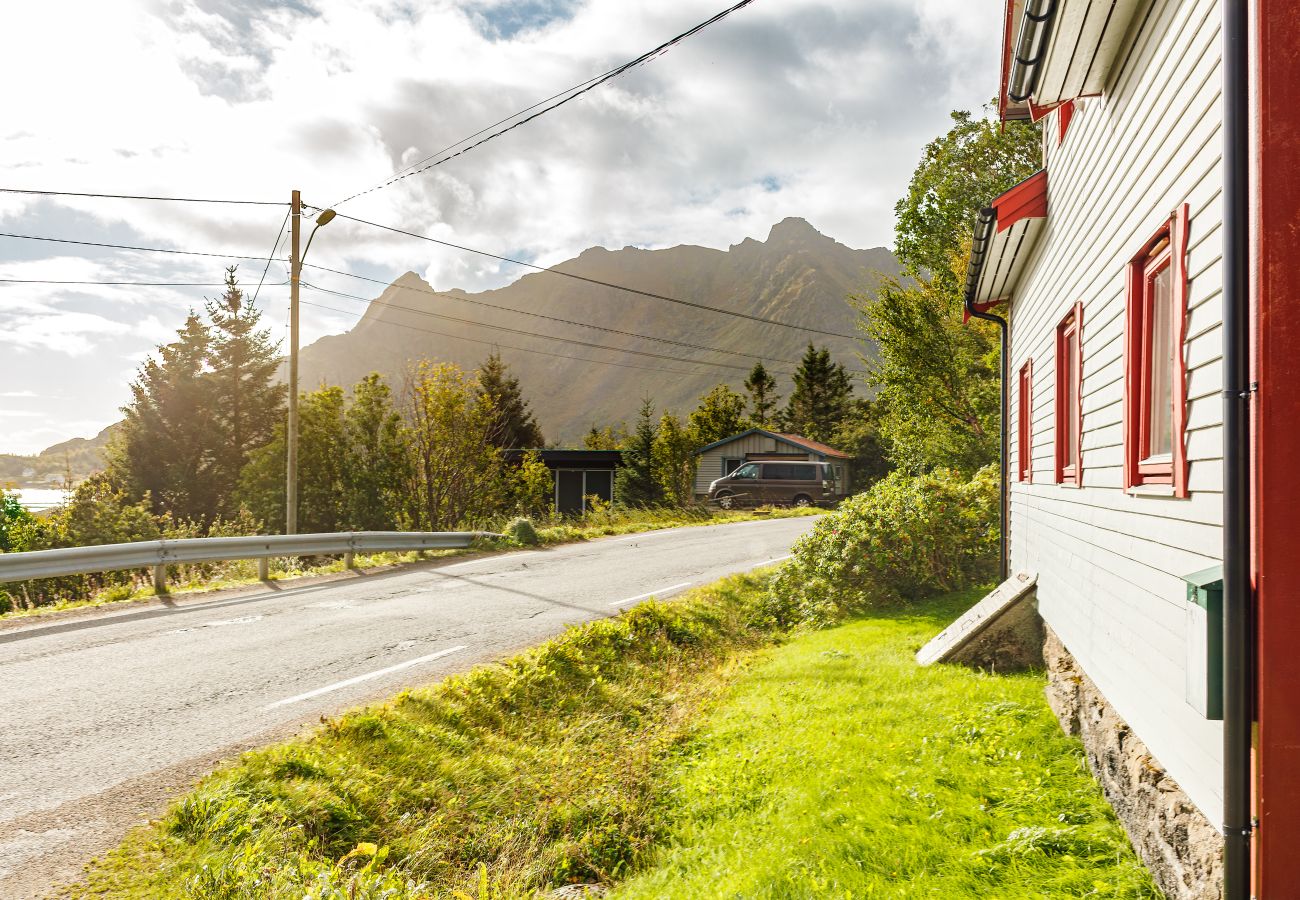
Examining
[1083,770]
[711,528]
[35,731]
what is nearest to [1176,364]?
[1083,770]

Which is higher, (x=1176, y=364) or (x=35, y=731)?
(x=1176, y=364)

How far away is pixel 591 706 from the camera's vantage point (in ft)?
22.6

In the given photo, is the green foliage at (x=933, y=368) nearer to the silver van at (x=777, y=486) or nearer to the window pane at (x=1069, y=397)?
the silver van at (x=777, y=486)

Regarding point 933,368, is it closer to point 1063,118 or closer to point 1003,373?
point 1003,373

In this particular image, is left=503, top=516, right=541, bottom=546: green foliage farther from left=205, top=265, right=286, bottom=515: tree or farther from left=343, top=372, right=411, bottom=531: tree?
left=205, top=265, right=286, bottom=515: tree

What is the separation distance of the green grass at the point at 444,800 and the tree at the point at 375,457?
1673cm

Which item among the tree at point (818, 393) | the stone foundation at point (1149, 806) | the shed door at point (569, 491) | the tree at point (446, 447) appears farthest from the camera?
the tree at point (818, 393)

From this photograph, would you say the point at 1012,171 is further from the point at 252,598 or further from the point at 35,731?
the point at 35,731

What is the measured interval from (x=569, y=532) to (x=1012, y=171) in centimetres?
1799

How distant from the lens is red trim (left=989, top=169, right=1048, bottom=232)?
726cm

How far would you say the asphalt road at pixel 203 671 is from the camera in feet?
13.7
